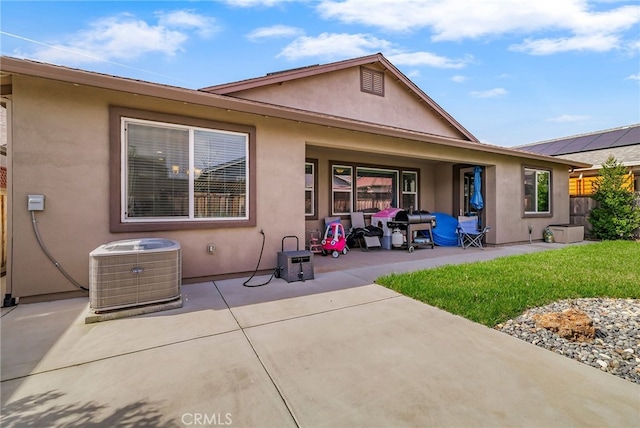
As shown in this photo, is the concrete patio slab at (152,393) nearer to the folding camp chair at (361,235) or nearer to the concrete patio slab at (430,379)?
the concrete patio slab at (430,379)

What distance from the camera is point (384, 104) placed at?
10.0m

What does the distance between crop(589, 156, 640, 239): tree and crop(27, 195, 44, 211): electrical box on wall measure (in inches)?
595

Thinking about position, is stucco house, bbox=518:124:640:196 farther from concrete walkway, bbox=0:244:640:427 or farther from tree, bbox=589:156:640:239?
concrete walkway, bbox=0:244:640:427

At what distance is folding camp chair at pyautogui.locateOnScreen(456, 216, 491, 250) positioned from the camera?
895cm

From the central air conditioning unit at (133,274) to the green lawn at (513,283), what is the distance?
10.4ft

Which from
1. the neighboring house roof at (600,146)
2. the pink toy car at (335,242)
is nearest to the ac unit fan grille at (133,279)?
the pink toy car at (335,242)

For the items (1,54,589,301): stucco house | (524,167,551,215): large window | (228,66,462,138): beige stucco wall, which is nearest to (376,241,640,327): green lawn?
(1,54,589,301): stucco house

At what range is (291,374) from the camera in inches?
87.8

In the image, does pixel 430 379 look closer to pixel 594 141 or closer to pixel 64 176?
pixel 64 176

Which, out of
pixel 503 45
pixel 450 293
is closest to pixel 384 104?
pixel 503 45

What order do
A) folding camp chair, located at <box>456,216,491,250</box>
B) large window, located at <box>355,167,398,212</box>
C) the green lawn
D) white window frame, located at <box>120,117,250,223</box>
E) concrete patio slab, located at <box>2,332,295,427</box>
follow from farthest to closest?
large window, located at <box>355,167,398,212</box> → folding camp chair, located at <box>456,216,491,250</box> → white window frame, located at <box>120,117,250,223</box> → the green lawn → concrete patio slab, located at <box>2,332,295,427</box>

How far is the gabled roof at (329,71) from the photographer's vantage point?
7.64 m

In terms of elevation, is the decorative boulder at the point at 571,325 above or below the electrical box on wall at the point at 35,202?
below

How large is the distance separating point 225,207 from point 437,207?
8481 millimetres
